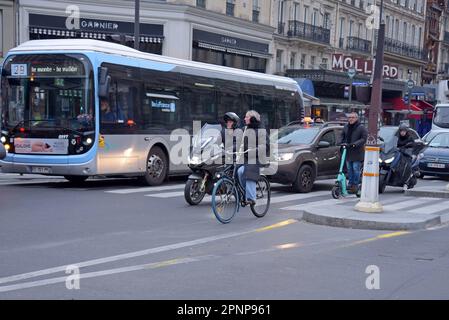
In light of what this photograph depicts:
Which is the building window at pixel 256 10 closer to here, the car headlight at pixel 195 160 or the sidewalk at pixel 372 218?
the sidewalk at pixel 372 218

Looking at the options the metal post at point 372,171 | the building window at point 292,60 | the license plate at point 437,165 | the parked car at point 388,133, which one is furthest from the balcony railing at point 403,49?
the metal post at point 372,171

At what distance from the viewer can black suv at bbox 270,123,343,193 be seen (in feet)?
47.9

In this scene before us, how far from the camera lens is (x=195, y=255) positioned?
769 centimetres

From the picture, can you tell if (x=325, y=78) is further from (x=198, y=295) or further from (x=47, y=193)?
(x=198, y=295)

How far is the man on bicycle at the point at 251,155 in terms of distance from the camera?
10.3m

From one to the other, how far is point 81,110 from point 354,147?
6.05 m

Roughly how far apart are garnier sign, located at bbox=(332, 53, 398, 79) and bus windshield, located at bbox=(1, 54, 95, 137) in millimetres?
19751

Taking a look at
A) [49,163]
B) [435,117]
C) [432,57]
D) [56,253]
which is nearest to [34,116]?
[49,163]

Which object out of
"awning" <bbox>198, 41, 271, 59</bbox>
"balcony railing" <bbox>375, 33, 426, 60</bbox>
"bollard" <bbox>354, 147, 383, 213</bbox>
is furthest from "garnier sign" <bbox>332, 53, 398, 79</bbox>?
"bollard" <bbox>354, 147, 383, 213</bbox>

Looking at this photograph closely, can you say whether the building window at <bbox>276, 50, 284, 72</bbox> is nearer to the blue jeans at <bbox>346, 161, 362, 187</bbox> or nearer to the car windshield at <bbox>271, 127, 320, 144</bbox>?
the car windshield at <bbox>271, 127, 320, 144</bbox>

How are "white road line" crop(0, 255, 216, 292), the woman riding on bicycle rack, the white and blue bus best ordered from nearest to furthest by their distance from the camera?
"white road line" crop(0, 255, 216, 292) → the woman riding on bicycle rack → the white and blue bus

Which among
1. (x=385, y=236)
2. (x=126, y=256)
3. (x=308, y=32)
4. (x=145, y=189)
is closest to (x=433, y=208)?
(x=385, y=236)

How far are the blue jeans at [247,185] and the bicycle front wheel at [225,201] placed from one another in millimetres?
249

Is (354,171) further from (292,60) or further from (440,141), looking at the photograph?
(292,60)
